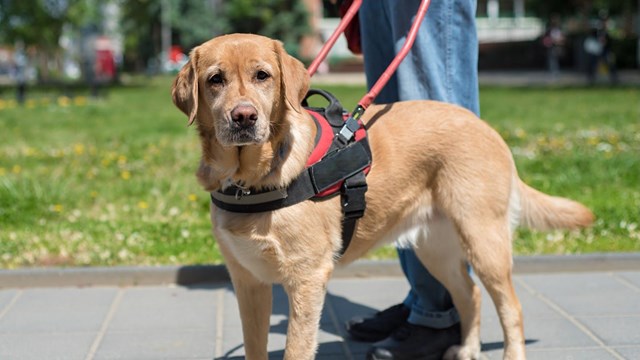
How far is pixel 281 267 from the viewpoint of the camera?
3.19 m

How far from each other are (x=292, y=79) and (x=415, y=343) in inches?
66.4

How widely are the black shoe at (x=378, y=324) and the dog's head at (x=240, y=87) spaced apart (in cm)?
163

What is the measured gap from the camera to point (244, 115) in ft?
9.55

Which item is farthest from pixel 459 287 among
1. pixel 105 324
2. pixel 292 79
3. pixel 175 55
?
pixel 175 55

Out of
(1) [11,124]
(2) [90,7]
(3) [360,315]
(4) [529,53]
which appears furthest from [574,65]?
(3) [360,315]

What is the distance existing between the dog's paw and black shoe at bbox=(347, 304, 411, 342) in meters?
0.42

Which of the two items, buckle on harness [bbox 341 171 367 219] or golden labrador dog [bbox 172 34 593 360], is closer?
golden labrador dog [bbox 172 34 593 360]

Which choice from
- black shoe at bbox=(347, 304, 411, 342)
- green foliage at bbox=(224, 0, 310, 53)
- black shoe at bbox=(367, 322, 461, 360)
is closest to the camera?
black shoe at bbox=(367, 322, 461, 360)

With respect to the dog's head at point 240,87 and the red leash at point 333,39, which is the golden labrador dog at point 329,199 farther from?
the red leash at point 333,39

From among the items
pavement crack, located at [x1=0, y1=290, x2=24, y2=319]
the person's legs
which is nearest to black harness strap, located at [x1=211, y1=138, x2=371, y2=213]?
the person's legs

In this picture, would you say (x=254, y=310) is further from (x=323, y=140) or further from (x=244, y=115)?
(x=244, y=115)

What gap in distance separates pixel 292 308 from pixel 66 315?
6.95ft

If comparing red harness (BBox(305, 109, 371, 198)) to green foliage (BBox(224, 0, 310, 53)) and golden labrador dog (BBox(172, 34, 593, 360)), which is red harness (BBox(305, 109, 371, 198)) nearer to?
golden labrador dog (BBox(172, 34, 593, 360))

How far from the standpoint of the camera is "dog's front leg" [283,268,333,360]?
322cm
